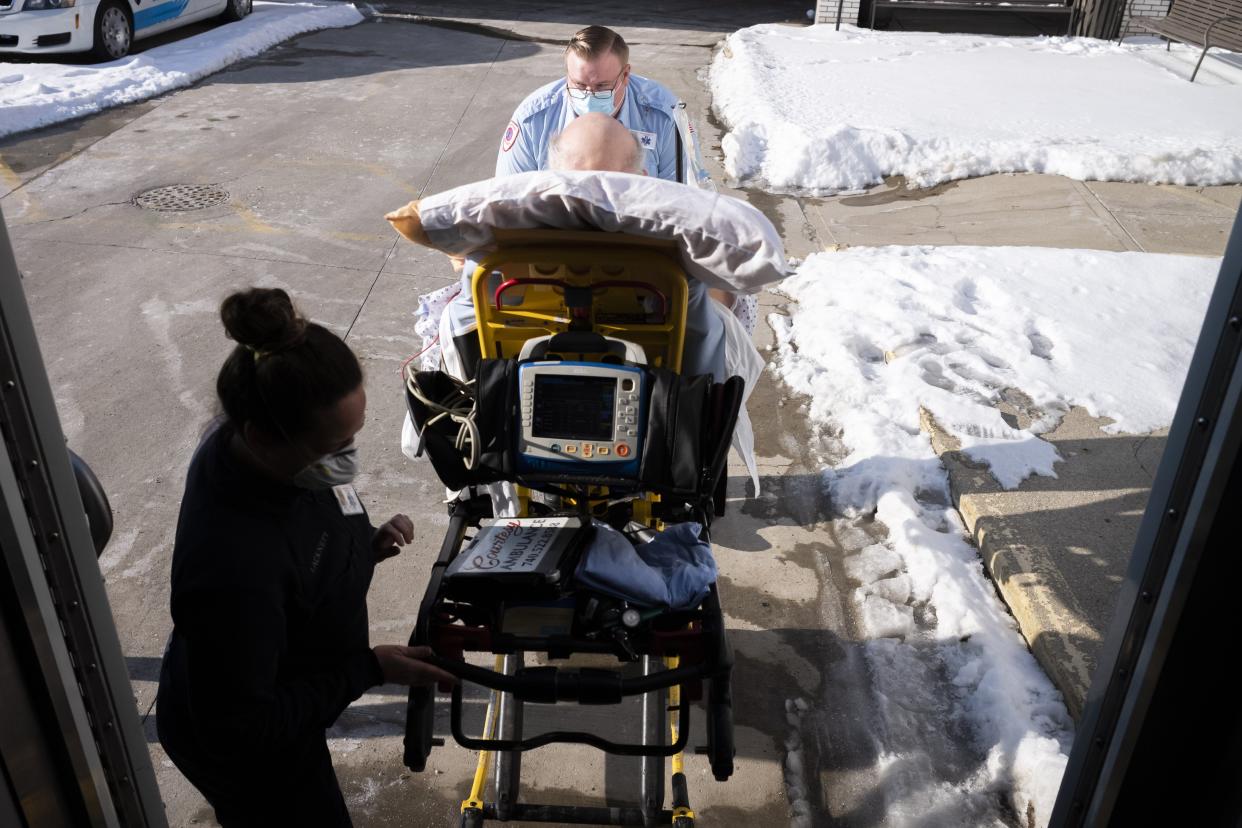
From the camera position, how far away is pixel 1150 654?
1.78 m

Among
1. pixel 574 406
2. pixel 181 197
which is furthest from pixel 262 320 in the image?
pixel 181 197

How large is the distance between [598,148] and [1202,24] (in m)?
10.7

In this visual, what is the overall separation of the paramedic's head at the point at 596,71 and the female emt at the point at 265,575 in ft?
8.40

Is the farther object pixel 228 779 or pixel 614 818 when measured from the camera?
pixel 614 818

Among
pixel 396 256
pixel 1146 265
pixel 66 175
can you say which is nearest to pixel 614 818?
pixel 396 256

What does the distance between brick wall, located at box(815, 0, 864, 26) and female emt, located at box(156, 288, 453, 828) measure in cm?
1391

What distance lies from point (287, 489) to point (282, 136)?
8.34m

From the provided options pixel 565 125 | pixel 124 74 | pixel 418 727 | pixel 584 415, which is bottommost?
pixel 124 74

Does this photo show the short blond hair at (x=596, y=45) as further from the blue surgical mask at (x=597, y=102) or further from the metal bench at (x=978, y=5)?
the metal bench at (x=978, y=5)

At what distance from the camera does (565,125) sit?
4.05m

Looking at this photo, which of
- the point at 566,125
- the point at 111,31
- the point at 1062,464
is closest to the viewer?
the point at 566,125

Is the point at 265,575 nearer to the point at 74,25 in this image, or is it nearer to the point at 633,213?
the point at 633,213

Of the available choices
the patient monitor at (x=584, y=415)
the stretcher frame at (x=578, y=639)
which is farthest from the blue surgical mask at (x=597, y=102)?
the patient monitor at (x=584, y=415)

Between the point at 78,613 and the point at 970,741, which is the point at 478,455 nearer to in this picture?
the point at 78,613
